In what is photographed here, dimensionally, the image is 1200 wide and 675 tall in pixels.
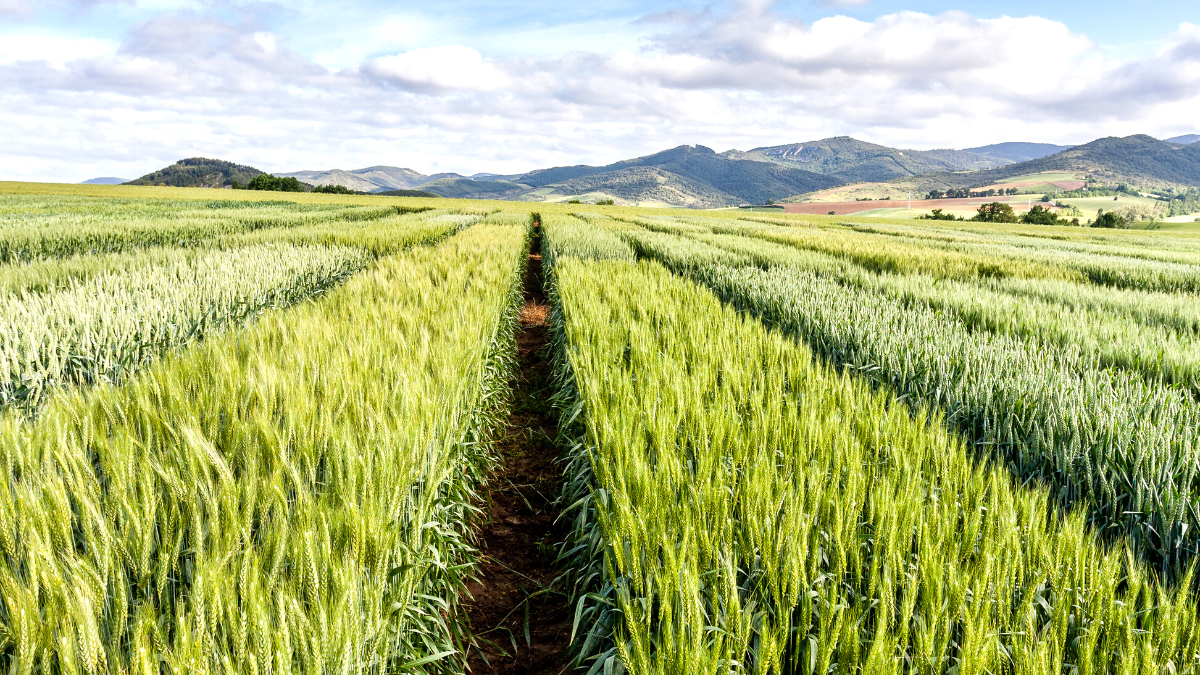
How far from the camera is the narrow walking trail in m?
2.06

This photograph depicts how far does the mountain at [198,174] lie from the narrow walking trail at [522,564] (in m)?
186

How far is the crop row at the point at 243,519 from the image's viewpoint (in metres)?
0.92

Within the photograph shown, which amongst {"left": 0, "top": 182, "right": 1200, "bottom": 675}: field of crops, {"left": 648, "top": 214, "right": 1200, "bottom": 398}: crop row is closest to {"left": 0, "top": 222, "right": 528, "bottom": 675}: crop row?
{"left": 0, "top": 182, "right": 1200, "bottom": 675}: field of crops

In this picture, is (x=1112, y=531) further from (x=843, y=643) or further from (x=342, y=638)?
(x=342, y=638)

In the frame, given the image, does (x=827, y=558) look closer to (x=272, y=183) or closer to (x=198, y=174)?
(x=272, y=183)

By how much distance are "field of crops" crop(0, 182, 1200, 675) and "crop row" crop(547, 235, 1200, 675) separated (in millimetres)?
15

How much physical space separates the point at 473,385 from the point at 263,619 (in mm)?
2164

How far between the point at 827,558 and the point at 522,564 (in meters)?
1.53

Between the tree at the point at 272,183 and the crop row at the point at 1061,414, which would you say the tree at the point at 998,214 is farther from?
the tree at the point at 272,183

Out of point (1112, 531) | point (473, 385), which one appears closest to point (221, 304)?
point (473, 385)

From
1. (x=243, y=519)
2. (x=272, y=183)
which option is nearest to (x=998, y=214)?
(x=243, y=519)

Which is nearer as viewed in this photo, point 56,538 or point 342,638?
point 342,638

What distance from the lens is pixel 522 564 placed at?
104 inches

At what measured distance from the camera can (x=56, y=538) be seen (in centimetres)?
123
